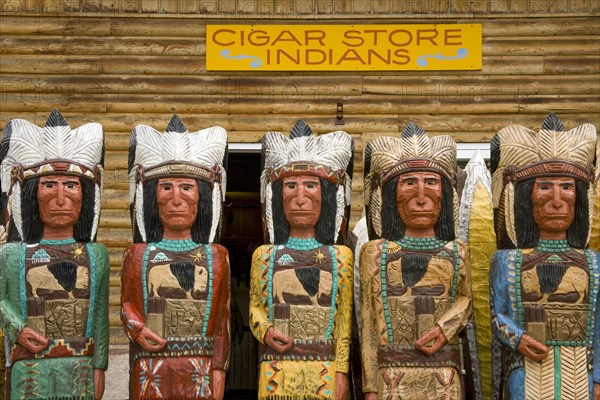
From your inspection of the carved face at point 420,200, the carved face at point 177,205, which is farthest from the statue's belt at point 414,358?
the carved face at point 177,205

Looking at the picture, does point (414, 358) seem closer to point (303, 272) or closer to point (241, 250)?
point (303, 272)

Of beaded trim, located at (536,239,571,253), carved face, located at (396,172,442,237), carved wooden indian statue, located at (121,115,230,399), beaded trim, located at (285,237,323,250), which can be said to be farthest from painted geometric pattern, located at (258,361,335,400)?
beaded trim, located at (536,239,571,253)

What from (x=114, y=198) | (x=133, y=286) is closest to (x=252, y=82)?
(x=114, y=198)

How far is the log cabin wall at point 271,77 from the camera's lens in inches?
422

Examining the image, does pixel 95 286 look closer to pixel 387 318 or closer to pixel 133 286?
pixel 133 286

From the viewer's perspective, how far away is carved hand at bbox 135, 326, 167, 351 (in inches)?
274

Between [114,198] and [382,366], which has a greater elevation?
[114,198]

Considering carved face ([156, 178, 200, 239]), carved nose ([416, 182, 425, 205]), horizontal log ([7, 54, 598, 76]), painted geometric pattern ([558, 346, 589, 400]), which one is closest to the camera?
painted geometric pattern ([558, 346, 589, 400])

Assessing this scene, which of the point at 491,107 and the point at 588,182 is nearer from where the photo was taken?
the point at 588,182

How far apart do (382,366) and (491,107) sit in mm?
4638

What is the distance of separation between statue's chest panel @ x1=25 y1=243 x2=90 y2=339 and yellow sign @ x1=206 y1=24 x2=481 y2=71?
4189 millimetres

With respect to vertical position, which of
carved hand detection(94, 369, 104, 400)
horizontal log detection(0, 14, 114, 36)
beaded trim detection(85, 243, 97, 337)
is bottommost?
carved hand detection(94, 369, 104, 400)

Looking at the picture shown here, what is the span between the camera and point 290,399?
6.88 metres

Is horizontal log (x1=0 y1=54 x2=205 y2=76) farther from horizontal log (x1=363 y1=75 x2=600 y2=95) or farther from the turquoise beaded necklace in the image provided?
the turquoise beaded necklace
